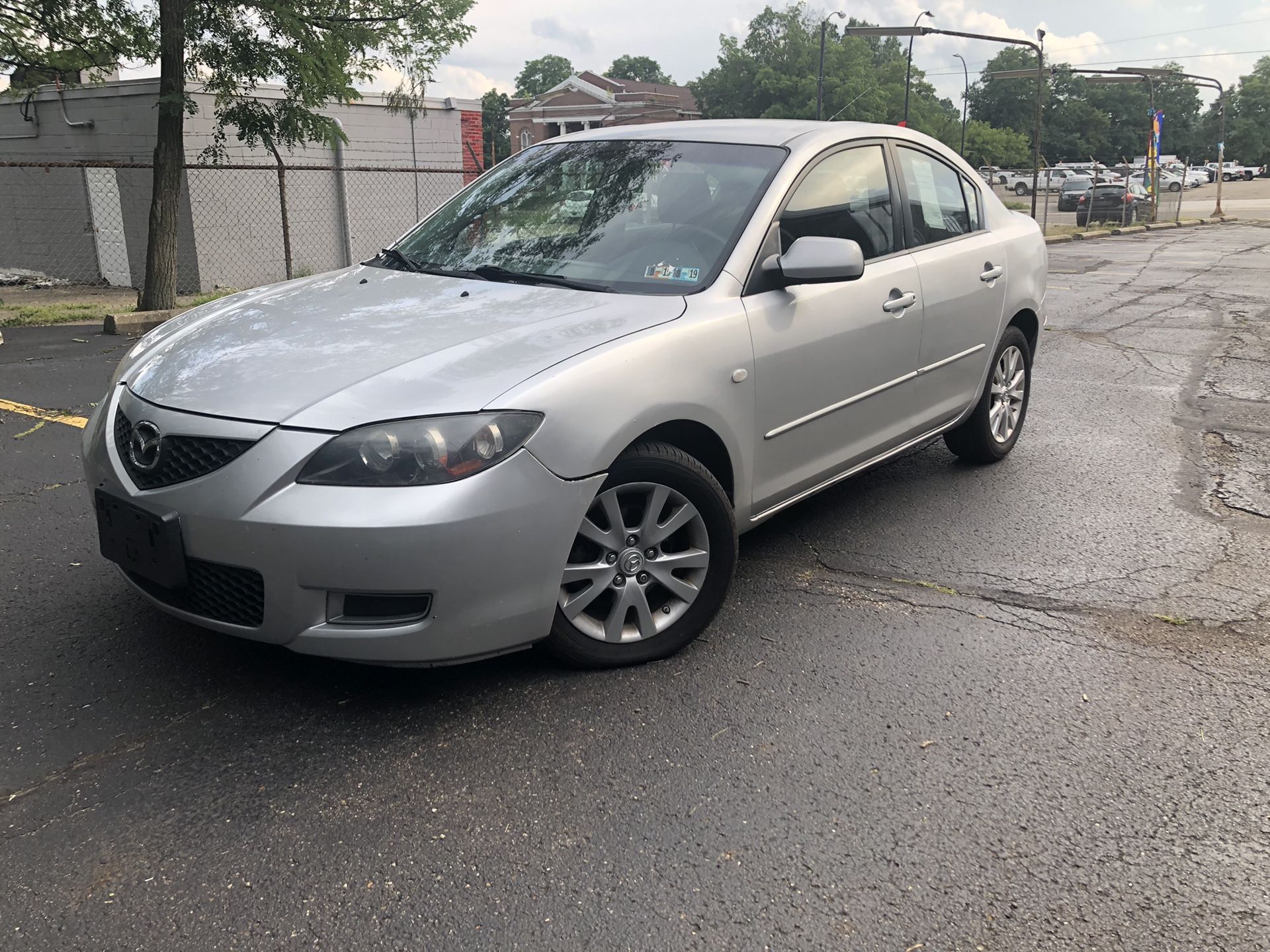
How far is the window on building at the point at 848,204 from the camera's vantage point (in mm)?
4020

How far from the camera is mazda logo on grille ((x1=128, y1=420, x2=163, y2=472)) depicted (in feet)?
9.73

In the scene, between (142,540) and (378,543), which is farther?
(142,540)

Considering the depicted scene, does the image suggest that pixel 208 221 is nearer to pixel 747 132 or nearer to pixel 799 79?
pixel 747 132

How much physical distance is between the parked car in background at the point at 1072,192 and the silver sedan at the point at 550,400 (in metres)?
42.4

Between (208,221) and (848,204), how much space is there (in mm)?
14695

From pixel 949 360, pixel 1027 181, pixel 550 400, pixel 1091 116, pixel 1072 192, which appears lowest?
pixel 949 360

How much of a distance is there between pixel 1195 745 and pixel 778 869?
141 centimetres

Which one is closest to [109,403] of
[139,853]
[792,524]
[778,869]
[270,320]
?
[270,320]

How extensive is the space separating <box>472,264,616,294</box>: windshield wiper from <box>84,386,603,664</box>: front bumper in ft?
3.05

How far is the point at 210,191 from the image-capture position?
1666 centimetres

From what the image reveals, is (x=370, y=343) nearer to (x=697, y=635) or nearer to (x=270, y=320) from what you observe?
(x=270, y=320)

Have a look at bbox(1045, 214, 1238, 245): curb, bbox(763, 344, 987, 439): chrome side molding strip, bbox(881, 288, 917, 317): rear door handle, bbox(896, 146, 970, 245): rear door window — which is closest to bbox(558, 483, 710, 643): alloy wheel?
bbox(763, 344, 987, 439): chrome side molding strip

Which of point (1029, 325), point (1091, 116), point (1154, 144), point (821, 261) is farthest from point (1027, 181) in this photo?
point (821, 261)

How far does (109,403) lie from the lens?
3361 millimetres
